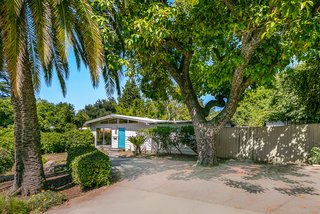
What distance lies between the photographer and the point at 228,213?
17.4 ft

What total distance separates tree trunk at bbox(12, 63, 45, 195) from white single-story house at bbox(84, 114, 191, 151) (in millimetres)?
10018

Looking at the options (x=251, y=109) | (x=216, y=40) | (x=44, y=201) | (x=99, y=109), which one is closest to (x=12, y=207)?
(x=44, y=201)

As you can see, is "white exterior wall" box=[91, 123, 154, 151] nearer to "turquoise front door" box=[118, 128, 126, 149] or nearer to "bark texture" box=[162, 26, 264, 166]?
"turquoise front door" box=[118, 128, 126, 149]

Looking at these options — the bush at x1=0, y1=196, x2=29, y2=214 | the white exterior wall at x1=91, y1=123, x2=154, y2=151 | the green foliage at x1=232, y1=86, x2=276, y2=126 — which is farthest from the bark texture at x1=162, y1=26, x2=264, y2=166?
the green foliage at x1=232, y1=86, x2=276, y2=126

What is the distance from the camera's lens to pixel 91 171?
7.70m

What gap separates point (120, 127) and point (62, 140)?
15.3 feet

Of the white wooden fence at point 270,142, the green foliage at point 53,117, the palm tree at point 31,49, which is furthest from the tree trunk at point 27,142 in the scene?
the green foliage at point 53,117

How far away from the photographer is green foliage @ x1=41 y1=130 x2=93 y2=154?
759 inches

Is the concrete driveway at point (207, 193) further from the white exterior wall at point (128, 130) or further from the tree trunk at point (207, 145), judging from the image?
the white exterior wall at point (128, 130)

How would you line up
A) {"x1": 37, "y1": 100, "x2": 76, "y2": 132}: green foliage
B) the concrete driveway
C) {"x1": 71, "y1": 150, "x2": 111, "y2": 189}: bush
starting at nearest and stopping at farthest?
the concrete driveway
{"x1": 71, "y1": 150, "x2": 111, "y2": 189}: bush
{"x1": 37, "y1": 100, "x2": 76, "y2": 132}: green foliage

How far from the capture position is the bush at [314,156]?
10.3 meters

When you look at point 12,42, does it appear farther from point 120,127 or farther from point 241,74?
point 120,127

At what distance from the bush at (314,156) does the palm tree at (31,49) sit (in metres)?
9.20

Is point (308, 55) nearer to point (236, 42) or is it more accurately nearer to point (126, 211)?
point (236, 42)
